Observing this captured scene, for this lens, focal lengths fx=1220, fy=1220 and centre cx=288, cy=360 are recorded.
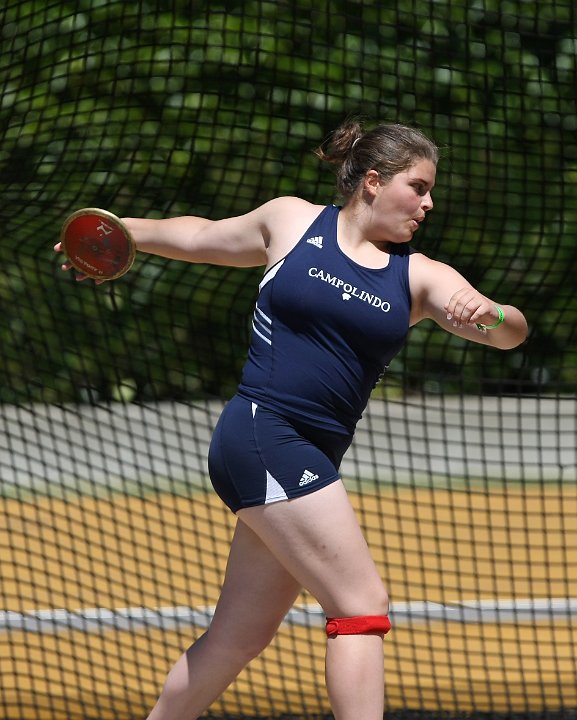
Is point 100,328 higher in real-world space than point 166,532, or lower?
higher

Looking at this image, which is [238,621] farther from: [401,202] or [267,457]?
[401,202]

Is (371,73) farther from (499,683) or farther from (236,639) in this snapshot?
(236,639)

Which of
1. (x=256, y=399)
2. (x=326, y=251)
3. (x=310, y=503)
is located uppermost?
(x=326, y=251)

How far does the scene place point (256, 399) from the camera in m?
2.86

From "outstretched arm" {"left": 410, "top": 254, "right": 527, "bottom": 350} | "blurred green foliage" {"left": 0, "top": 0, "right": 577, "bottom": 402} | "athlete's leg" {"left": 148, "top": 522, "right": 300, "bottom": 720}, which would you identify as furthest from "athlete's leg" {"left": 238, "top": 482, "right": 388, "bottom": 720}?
"blurred green foliage" {"left": 0, "top": 0, "right": 577, "bottom": 402}

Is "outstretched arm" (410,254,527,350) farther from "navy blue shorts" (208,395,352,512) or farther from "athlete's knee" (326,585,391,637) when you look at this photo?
"athlete's knee" (326,585,391,637)

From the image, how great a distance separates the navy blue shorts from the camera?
2.75 meters

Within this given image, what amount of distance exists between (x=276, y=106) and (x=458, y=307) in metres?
3.34

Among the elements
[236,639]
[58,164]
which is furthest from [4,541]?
[236,639]

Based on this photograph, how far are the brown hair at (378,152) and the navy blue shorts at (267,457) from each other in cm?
59

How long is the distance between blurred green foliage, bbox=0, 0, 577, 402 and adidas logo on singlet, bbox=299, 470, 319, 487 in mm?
2296

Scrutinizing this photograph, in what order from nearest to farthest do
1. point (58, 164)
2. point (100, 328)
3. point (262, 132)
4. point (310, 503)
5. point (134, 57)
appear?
1. point (310, 503)
2. point (58, 164)
3. point (134, 57)
4. point (262, 132)
5. point (100, 328)

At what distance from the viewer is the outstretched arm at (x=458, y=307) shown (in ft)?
8.59

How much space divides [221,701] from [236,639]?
1503 mm
